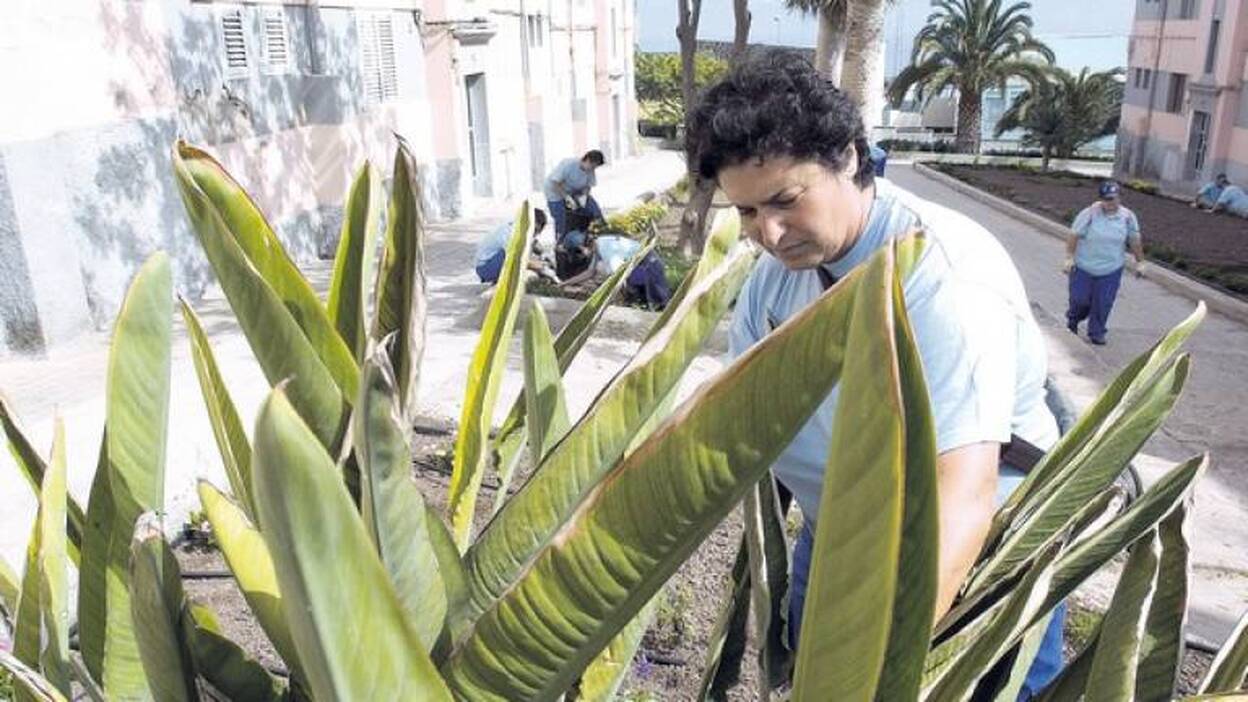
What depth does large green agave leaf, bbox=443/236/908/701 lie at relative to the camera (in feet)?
1.90

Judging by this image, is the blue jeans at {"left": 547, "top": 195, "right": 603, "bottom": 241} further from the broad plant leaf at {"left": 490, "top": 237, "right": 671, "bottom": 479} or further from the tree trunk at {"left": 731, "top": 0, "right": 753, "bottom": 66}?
the broad plant leaf at {"left": 490, "top": 237, "right": 671, "bottom": 479}

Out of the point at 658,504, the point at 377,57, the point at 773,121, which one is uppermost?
the point at 377,57

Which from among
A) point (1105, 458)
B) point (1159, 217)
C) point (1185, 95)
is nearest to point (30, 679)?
point (1105, 458)

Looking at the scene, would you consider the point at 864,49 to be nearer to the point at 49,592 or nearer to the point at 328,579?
the point at 49,592

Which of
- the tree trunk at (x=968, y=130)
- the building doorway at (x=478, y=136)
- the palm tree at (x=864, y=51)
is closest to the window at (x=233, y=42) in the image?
the palm tree at (x=864, y=51)

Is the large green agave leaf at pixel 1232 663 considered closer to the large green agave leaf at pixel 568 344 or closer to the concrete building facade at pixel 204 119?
the large green agave leaf at pixel 568 344

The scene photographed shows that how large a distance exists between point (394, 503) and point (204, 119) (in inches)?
331

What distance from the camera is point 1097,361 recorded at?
673cm

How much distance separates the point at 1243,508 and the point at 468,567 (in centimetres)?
472

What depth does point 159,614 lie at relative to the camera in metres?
0.81

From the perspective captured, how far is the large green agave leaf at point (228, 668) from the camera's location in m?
0.89

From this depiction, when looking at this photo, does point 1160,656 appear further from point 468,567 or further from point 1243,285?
point 1243,285

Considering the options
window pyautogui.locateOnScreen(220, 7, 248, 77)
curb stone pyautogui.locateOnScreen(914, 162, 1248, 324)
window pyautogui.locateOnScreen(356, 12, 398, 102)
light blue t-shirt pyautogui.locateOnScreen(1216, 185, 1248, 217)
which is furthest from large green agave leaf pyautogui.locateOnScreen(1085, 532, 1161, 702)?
light blue t-shirt pyautogui.locateOnScreen(1216, 185, 1248, 217)

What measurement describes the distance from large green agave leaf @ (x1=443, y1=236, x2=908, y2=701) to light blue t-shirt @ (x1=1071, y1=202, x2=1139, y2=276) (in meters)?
7.04
